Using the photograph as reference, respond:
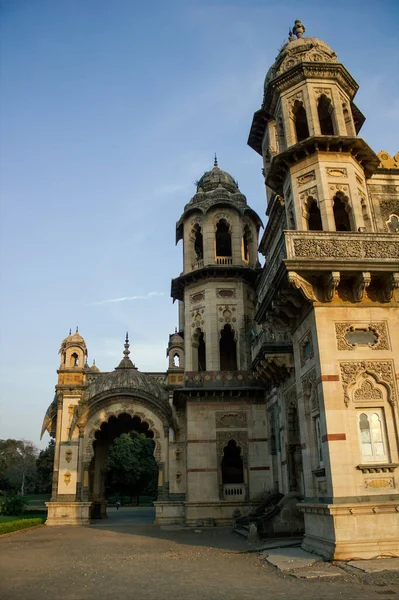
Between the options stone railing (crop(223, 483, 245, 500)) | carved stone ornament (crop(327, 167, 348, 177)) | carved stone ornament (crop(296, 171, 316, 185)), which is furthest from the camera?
stone railing (crop(223, 483, 245, 500))

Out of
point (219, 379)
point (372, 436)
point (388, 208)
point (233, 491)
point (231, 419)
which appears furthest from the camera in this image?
point (219, 379)

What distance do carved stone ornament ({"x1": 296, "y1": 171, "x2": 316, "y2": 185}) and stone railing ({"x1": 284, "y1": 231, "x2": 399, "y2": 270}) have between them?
308 cm

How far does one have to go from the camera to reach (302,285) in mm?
13250

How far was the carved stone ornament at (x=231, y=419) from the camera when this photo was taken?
2533 centimetres

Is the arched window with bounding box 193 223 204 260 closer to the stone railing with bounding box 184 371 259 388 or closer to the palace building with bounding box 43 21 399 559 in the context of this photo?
the palace building with bounding box 43 21 399 559

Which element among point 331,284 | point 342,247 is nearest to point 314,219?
point 342,247

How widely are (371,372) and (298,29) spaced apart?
14.3 m

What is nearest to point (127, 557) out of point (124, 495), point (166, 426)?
point (166, 426)

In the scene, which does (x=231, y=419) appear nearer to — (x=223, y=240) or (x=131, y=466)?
(x=223, y=240)

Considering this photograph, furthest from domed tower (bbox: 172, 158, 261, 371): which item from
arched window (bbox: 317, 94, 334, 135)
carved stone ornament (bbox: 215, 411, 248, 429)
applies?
arched window (bbox: 317, 94, 334, 135)

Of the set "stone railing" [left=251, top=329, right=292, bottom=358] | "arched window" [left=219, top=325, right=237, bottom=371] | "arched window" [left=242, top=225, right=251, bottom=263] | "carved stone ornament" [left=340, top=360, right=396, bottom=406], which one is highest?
"arched window" [left=242, top=225, right=251, bottom=263]

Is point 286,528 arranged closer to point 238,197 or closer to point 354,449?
point 354,449

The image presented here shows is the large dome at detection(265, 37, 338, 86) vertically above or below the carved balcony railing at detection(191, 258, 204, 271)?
above

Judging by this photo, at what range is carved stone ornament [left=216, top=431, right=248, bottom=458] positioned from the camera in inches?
983
